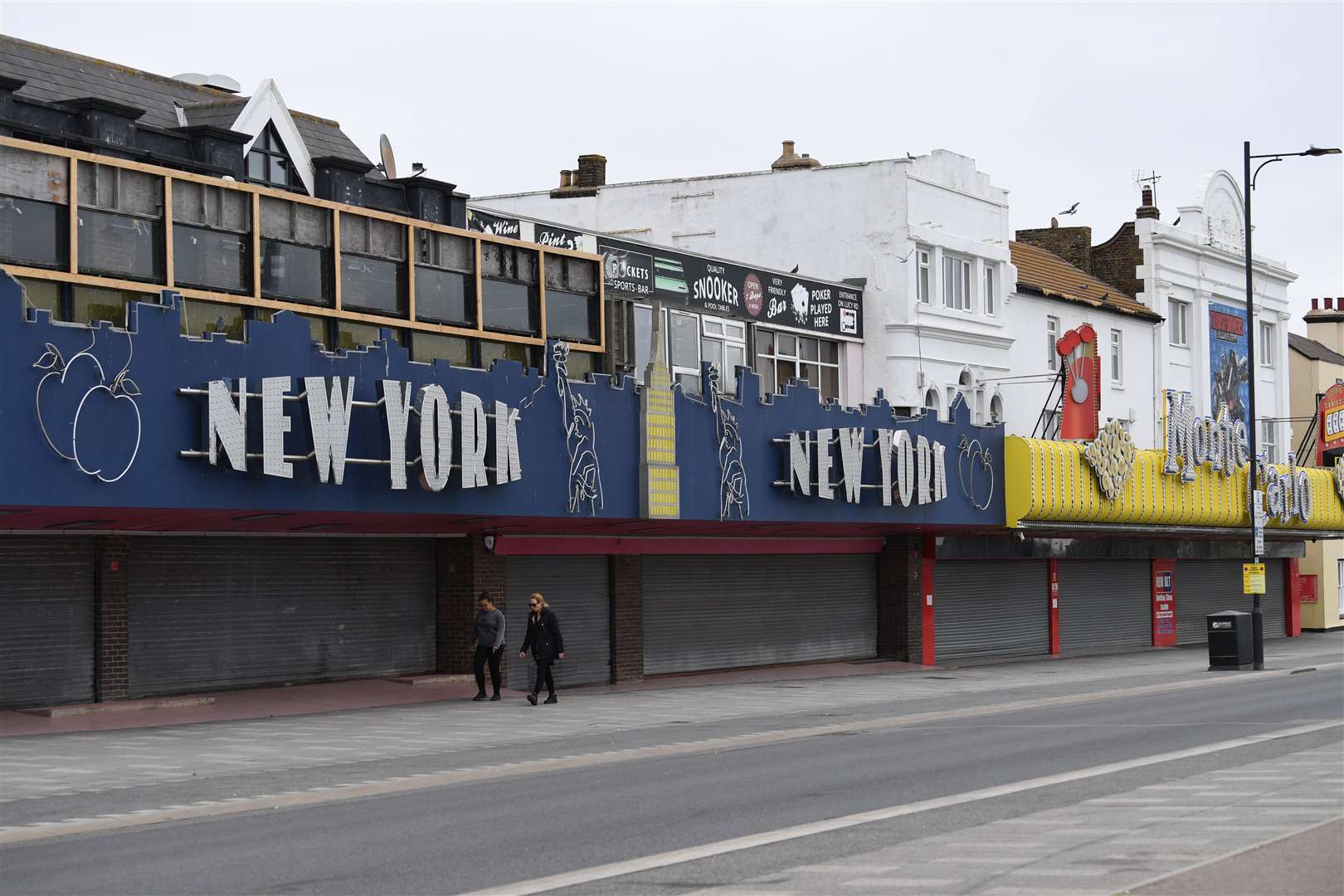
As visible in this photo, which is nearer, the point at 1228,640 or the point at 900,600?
the point at 1228,640

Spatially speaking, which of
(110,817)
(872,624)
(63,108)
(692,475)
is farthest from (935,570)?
(110,817)

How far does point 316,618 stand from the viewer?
26.4 meters

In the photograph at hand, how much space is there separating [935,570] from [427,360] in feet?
54.0

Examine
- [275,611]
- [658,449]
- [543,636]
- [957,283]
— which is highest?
[957,283]

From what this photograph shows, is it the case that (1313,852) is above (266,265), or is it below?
below

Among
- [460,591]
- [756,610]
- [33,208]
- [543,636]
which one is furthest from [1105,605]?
[33,208]

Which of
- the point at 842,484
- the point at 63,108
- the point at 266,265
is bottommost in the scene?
the point at 842,484

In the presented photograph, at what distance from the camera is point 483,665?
25.9 metres

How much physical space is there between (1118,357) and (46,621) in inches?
1372

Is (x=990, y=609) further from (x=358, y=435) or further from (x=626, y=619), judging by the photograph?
(x=358, y=435)

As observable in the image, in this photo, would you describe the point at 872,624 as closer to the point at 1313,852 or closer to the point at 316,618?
the point at 316,618

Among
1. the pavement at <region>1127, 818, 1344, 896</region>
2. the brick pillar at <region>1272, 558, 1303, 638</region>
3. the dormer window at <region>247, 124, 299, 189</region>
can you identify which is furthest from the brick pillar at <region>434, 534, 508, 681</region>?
the brick pillar at <region>1272, 558, 1303, 638</region>

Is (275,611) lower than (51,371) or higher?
lower

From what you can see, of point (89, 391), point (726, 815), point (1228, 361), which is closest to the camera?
point (726, 815)
